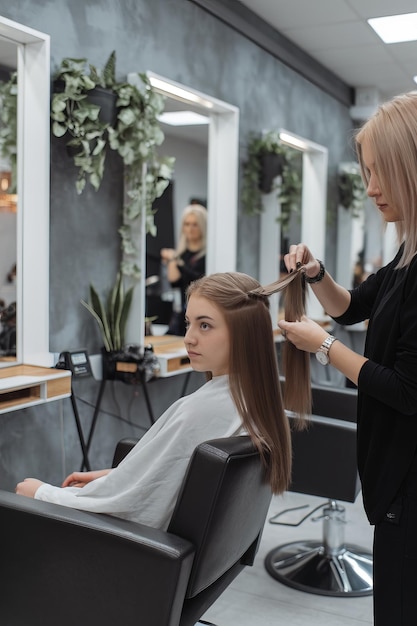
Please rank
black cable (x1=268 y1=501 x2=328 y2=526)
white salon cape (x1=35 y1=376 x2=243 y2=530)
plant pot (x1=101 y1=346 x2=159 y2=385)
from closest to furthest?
white salon cape (x1=35 y1=376 x2=243 y2=530) < plant pot (x1=101 y1=346 x2=159 y2=385) < black cable (x1=268 y1=501 x2=328 y2=526)

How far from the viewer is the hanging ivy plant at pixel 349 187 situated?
19.8ft

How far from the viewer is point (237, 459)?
63.0 inches

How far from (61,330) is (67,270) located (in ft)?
0.83

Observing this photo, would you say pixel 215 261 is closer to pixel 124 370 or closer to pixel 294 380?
pixel 124 370

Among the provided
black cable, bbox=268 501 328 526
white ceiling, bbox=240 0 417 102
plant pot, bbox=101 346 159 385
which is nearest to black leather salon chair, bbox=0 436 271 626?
plant pot, bbox=101 346 159 385

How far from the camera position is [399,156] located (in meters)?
1.42

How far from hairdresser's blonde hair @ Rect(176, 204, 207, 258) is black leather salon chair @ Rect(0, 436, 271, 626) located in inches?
105

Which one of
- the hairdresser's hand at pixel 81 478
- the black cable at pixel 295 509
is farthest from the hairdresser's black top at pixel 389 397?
the black cable at pixel 295 509

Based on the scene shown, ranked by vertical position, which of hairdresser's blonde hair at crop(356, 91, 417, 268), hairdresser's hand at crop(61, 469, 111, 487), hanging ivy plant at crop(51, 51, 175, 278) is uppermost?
hanging ivy plant at crop(51, 51, 175, 278)

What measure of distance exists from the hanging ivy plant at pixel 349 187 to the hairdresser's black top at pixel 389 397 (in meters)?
4.67

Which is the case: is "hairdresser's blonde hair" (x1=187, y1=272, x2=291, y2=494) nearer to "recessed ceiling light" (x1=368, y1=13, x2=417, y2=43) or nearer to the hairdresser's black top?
the hairdresser's black top

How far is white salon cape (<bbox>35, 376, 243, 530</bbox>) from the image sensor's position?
5.63ft

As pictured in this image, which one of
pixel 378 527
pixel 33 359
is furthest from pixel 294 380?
pixel 33 359

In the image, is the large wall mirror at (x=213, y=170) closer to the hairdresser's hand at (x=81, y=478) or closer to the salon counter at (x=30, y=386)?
the salon counter at (x=30, y=386)
